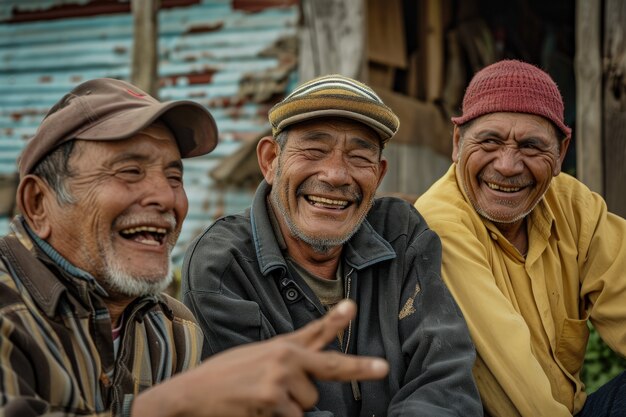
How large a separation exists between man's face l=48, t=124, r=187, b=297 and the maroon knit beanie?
1.64m

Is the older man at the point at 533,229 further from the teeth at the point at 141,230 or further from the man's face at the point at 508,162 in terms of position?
the teeth at the point at 141,230

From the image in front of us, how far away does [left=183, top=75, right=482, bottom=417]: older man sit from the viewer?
112 inches

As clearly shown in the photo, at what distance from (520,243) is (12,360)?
2343mm

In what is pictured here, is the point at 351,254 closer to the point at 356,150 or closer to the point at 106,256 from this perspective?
the point at 356,150

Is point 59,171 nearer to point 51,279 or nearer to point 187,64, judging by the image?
point 51,279

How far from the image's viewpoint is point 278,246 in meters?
3.08

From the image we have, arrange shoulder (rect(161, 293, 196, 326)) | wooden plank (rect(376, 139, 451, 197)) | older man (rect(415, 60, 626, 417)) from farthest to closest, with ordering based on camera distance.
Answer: wooden plank (rect(376, 139, 451, 197)) < older man (rect(415, 60, 626, 417)) < shoulder (rect(161, 293, 196, 326))

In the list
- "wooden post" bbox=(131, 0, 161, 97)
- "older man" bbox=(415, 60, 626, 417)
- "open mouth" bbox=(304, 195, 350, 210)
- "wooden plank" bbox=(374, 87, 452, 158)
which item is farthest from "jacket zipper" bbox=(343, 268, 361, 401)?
"wooden plank" bbox=(374, 87, 452, 158)

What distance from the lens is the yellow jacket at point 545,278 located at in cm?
316

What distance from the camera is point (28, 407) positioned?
1.88m

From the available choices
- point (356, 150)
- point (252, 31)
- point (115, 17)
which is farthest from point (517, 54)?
point (356, 150)

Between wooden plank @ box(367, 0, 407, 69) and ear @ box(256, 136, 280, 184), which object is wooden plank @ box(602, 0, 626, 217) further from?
ear @ box(256, 136, 280, 184)

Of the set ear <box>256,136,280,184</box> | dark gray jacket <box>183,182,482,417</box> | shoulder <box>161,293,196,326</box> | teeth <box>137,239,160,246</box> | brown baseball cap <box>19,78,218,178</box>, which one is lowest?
dark gray jacket <box>183,182,482,417</box>

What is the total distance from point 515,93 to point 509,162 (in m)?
0.28
